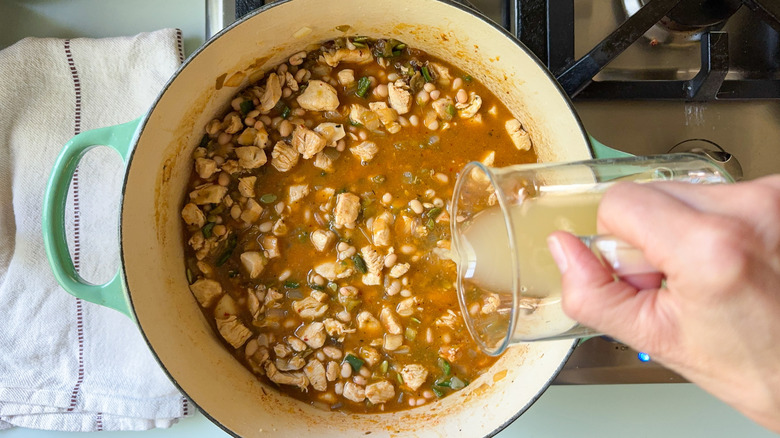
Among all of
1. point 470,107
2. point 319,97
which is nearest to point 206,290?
point 319,97

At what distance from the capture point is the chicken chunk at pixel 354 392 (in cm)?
136

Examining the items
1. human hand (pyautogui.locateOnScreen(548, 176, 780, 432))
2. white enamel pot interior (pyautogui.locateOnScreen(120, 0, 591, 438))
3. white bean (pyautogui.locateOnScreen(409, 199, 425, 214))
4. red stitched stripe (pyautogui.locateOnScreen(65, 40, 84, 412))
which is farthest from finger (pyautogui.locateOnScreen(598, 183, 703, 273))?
red stitched stripe (pyautogui.locateOnScreen(65, 40, 84, 412))

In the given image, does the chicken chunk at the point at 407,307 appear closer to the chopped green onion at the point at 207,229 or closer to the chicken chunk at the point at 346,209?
the chicken chunk at the point at 346,209

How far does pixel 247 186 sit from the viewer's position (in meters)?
1.32

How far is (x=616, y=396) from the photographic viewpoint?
1.44 meters

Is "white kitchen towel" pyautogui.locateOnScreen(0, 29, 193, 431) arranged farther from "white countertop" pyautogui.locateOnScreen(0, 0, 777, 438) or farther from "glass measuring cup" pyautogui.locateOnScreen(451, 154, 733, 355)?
"glass measuring cup" pyautogui.locateOnScreen(451, 154, 733, 355)

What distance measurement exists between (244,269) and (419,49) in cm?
67

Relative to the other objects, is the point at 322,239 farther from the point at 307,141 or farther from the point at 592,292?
the point at 592,292

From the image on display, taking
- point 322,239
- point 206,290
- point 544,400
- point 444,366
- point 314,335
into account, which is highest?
point 322,239

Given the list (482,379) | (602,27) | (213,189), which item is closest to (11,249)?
(213,189)

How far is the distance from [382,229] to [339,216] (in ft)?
0.34

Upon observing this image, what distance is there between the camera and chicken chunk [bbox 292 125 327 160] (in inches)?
51.1

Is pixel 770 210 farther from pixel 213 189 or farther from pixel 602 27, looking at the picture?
pixel 213 189

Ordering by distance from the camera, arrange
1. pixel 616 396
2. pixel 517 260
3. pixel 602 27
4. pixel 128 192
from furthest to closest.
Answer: pixel 616 396 → pixel 602 27 → pixel 128 192 → pixel 517 260
